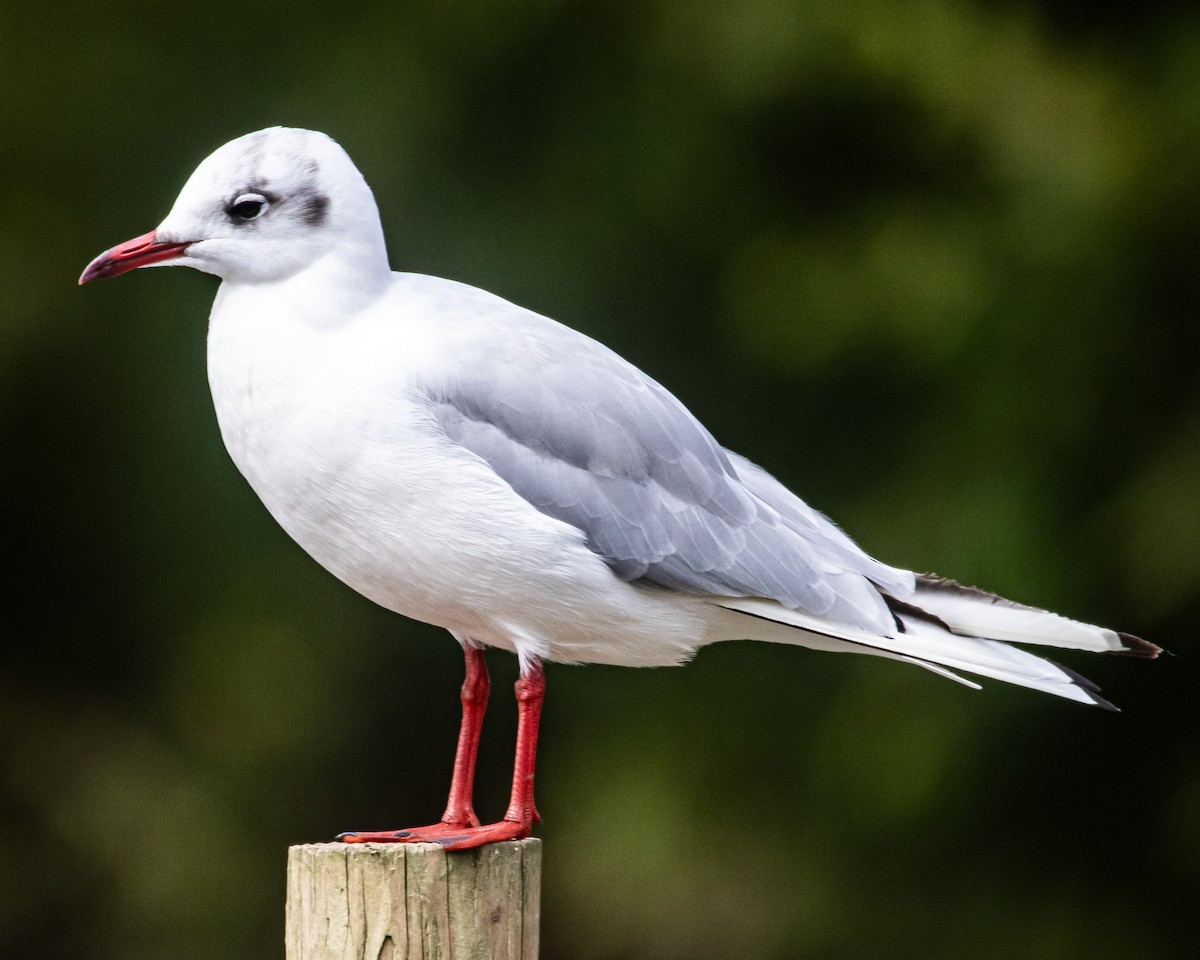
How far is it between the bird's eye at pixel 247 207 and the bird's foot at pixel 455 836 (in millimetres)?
909

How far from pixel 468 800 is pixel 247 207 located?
957 millimetres

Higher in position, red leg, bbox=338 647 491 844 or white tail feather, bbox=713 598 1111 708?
white tail feather, bbox=713 598 1111 708

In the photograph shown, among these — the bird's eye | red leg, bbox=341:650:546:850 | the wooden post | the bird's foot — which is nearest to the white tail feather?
red leg, bbox=341:650:546:850

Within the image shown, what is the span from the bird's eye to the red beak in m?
0.08

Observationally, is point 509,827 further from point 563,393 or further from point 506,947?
point 563,393

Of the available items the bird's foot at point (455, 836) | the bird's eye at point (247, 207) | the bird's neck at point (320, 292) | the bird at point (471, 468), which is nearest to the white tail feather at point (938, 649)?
the bird at point (471, 468)

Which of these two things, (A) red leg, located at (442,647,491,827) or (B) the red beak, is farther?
(A) red leg, located at (442,647,491,827)

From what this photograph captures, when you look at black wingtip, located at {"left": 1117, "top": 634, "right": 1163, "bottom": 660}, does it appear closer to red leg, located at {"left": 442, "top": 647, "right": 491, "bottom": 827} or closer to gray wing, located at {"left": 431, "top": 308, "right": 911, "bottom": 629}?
gray wing, located at {"left": 431, "top": 308, "right": 911, "bottom": 629}

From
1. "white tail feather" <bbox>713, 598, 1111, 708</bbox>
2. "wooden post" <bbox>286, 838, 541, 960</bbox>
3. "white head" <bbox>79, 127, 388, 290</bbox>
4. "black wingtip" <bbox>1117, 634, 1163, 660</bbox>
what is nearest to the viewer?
"wooden post" <bbox>286, 838, 541, 960</bbox>

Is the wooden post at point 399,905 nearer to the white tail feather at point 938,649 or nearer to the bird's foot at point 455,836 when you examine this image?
the bird's foot at point 455,836

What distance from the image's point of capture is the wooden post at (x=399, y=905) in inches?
83.3

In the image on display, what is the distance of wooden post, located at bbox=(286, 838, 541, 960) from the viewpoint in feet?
6.94

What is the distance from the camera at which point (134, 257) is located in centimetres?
224

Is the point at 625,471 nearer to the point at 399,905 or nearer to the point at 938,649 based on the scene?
the point at 938,649
